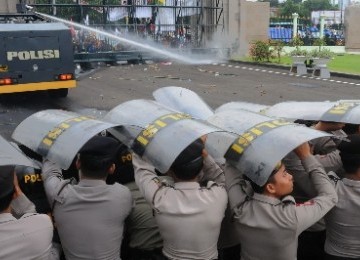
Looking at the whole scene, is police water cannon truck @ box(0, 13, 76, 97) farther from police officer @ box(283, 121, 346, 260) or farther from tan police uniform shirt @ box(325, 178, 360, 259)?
tan police uniform shirt @ box(325, 178, 360, 259)

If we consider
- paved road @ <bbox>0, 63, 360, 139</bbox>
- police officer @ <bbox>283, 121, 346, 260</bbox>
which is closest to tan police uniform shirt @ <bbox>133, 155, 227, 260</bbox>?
police officer @ <bbox>283, 121, 346, 260</bbox>

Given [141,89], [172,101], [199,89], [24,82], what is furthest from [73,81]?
[172,101]

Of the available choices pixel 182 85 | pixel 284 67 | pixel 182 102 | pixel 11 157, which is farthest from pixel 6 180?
pixel 284 67

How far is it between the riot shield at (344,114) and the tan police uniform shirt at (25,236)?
5.65 ft

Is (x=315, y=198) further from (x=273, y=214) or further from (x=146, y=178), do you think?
(x=146, y=178)

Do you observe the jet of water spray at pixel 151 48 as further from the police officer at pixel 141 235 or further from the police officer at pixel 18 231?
the police officer at pixel 18 231

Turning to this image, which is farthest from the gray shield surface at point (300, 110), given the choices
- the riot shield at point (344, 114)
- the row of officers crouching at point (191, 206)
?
the row of officers crouching at point (191, 206)

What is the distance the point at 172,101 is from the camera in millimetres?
3330

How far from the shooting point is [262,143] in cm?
229

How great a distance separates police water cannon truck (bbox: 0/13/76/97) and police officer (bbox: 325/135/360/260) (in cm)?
914

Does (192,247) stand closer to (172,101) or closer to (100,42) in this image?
(172,101)

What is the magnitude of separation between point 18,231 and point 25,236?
0.12 feet

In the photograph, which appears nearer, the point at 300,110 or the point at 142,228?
the point at 142,228

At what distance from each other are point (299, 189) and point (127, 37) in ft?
61.6
